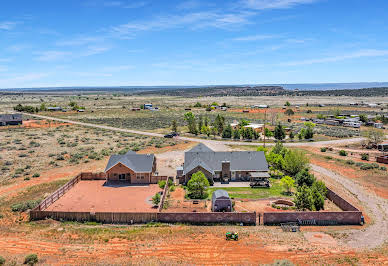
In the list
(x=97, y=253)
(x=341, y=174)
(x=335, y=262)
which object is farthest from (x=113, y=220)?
(x=341, y=174)

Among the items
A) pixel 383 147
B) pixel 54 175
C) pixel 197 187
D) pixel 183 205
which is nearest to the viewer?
pixel 183 205

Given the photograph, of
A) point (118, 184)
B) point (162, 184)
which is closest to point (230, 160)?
point (162, 184)

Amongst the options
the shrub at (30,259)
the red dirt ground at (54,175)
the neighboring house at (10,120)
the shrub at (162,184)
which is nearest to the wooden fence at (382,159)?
the shrub at (162,184)

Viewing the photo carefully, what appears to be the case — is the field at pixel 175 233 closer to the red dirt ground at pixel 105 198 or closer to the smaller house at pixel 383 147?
the red dirt ground at pixel 105 198

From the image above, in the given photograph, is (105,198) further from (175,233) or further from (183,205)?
(175,233)

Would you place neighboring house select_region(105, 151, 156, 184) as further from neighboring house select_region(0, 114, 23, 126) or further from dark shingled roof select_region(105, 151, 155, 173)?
neighboring house select_region(0, 114, 23, 126)

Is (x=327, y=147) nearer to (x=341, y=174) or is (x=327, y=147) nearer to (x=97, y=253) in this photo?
(x=341, y=174)

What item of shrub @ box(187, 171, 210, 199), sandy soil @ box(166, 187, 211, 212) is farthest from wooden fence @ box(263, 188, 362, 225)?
shrub @ box(187, 171, 210, 199)
